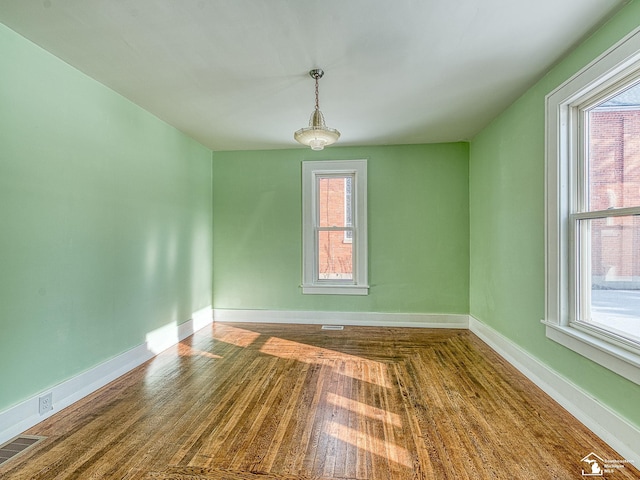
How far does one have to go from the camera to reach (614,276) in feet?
7.03

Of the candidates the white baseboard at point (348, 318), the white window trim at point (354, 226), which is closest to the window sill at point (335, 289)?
the white window trim at point (354, 226)

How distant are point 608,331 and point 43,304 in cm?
383

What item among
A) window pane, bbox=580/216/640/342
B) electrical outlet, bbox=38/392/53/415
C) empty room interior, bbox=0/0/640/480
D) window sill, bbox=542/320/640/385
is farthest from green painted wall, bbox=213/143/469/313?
electrical outlet, bbox=38/392/53/415

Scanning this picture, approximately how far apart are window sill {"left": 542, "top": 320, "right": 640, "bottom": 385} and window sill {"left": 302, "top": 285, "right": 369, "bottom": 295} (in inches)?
95.8

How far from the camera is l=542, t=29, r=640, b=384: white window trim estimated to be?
2.10 metres

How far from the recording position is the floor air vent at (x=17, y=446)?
192 centimetres

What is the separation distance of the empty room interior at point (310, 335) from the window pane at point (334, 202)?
89 centimetres

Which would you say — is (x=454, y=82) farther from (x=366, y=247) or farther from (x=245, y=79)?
(x=366, y=247)

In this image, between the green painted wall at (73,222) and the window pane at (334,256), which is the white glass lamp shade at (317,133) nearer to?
the green painted wall at (73,222)

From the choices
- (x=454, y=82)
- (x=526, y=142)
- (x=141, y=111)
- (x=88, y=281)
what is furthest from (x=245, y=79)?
(x=526, y=142)

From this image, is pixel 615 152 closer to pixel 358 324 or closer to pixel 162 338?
pixel 358 324

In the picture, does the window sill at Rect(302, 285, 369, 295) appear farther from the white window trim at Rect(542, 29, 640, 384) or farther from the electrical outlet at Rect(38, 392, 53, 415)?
the electrical outlet at Rect(38, 392, 53, 415)

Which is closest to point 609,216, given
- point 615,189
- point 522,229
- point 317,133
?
point 615,189

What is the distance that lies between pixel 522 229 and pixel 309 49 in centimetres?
246
